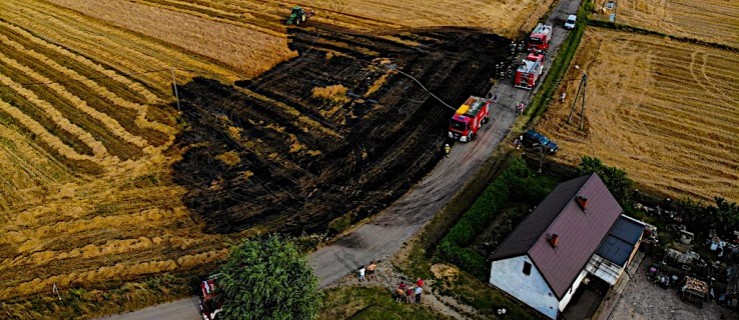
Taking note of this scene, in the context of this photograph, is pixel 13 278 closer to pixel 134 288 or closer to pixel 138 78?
pixel 134 288

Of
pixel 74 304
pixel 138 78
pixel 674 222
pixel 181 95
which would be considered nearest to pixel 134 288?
pixel 74 304

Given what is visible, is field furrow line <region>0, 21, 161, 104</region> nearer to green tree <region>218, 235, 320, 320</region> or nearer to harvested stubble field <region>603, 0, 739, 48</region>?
green tree <region>218, 235, 320, 320</region>

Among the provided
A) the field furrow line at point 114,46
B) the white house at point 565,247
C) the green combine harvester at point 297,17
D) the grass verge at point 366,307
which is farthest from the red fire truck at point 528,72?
the grass verge at point 366,307

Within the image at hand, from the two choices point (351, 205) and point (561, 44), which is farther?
point (561, 44)

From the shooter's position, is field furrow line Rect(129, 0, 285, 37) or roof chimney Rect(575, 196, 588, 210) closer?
roof chimney Rect(575, 196, 588, 210)

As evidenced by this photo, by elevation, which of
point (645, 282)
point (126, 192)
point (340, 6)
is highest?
point (340, 6)

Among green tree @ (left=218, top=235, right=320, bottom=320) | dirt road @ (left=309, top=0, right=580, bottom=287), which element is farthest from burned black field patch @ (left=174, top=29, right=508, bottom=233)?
green tree @ (left=218, top=235, right=320, bottom=320)

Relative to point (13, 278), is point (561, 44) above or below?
above

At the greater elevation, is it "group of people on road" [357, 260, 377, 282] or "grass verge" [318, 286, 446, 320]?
"group of people on road" [357, 260, 377, 282]
